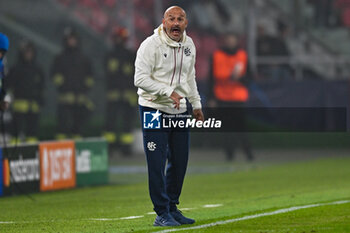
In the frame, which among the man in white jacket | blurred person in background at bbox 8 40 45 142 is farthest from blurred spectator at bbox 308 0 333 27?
the man in white jacket

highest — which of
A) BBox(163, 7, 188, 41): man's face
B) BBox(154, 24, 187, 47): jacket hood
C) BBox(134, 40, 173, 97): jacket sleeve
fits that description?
BBox(163, 7, 188, 41): man's face

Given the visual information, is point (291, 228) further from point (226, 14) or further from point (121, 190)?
point (226, 14)

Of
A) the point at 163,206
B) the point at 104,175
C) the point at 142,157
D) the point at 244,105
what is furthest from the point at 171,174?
the point at 142,157

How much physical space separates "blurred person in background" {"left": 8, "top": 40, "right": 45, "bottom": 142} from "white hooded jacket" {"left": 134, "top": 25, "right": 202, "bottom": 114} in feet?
37.6

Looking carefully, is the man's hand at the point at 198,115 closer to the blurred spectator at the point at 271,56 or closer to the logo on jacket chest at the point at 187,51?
the logo on jacket chest at the point at 187,51

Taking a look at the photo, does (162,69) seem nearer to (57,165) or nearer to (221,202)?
(221,202)

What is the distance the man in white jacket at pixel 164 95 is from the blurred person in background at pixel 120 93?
486 inches

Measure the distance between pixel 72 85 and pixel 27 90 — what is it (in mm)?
1044

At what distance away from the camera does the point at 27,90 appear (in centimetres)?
2039

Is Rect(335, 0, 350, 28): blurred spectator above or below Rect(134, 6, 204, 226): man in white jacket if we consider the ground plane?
above

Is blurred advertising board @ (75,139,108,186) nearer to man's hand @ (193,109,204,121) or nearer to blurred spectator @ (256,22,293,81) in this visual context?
man's hand @ (193,109,204,121)

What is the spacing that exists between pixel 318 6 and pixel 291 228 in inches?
597

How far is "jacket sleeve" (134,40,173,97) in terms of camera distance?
8.62 meters

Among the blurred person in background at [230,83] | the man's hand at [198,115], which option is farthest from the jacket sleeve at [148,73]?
the blurred person in background at [230,83]
